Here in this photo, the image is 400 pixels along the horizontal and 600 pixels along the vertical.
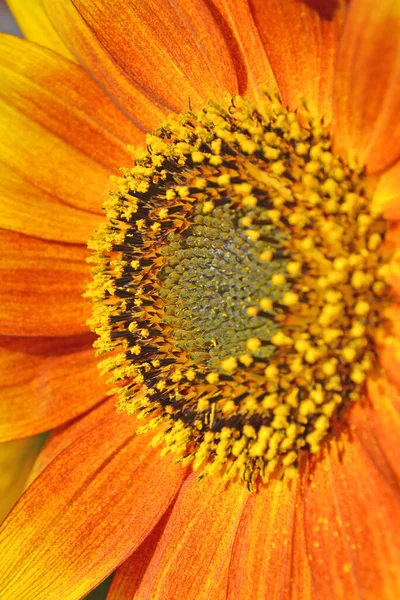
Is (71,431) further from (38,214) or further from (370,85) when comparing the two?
(370,85)

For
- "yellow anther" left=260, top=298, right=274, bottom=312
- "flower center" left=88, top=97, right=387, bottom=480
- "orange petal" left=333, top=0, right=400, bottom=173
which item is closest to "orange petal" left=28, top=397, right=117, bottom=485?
"flower center" left=88, top=97, right=387, bottom=480

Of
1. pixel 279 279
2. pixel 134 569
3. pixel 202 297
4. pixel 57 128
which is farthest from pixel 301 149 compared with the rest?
pixel 134 569

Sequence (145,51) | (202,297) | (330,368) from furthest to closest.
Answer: (145,51)
(202,297)
(330,368)

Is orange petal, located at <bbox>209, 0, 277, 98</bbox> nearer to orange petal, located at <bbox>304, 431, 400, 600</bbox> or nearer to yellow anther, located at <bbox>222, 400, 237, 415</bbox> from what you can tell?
yellow anther, located at <bbox>222, 400, 237, 415</bbox>

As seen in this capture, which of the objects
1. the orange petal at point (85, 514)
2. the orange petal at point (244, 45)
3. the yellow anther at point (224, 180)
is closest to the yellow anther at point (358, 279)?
the yellow anther at point (224, 180)

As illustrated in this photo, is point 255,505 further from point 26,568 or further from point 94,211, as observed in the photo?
point 94,211

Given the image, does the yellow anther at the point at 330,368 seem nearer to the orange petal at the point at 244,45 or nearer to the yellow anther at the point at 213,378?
the yellow anther at the point at 213,378
